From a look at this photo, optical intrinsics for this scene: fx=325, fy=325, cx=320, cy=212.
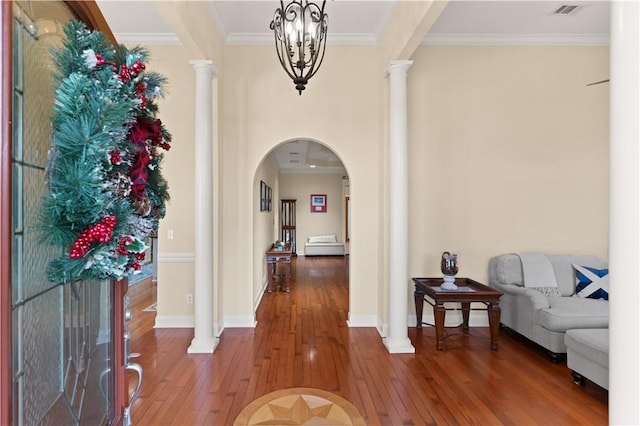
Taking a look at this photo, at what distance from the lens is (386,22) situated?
3529 millimetres

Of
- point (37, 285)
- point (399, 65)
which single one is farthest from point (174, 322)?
point (399, 65)

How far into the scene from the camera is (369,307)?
402cm

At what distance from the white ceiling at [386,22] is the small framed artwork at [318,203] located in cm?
755

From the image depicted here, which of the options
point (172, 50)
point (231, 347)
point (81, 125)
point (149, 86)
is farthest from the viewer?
point (172, 50)

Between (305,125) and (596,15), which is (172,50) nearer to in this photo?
(305,125)

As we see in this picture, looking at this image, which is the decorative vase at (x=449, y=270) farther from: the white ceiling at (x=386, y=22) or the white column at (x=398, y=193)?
the white ceiling at (x=386, y=22)

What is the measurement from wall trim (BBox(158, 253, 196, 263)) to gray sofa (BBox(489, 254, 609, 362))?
146 inches

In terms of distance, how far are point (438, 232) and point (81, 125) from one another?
3904 millimetres

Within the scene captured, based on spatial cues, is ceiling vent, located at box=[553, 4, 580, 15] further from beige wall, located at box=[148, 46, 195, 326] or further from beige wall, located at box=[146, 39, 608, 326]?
beige wall, located at box=[148, 46, 195, 326]

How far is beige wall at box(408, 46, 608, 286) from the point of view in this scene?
4.04 m

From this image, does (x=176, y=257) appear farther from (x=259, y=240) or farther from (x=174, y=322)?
(x=259, y=240)

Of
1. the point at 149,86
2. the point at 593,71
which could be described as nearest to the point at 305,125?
the point at 149,86

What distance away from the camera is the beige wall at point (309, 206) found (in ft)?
36.9

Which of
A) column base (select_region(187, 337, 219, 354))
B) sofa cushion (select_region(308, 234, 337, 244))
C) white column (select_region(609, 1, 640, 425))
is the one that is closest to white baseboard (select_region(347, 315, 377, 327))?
column base (select_region(187, 337, 219, 354))
